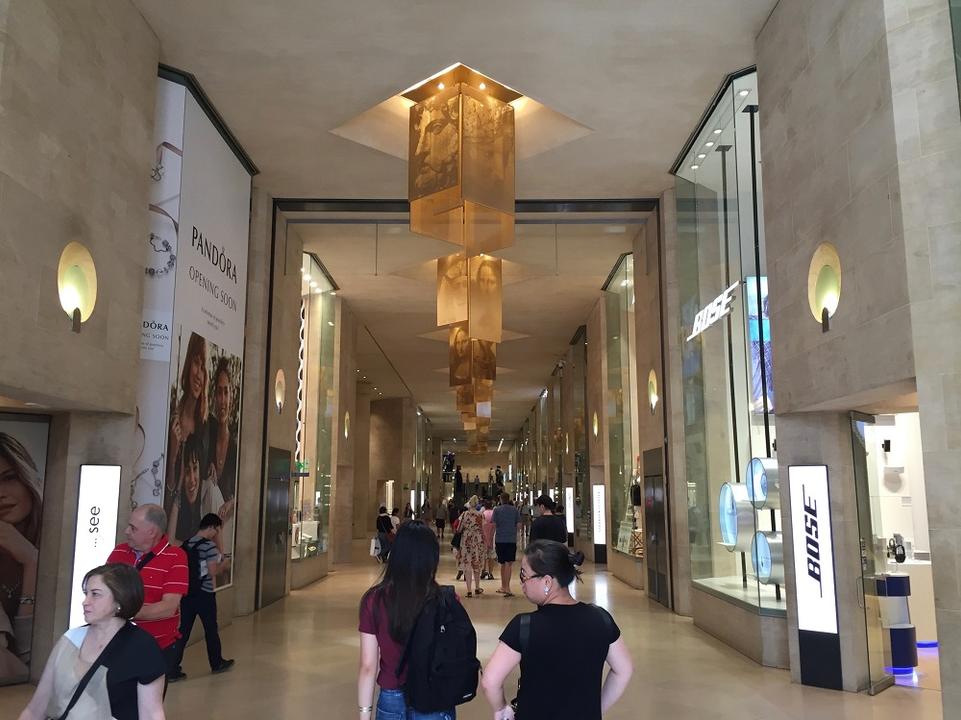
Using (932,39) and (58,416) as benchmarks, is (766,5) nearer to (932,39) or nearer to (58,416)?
(932,39)

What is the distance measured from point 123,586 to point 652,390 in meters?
9.87

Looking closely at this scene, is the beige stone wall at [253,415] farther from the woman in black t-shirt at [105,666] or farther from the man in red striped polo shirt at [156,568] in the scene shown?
the woman in black t-shirt at [105,666]

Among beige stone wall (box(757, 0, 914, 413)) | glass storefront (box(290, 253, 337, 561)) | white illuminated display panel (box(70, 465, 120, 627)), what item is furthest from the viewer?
glass storefront (box(290, 253, 337, 561))

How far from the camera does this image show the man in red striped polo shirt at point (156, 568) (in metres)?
3.83

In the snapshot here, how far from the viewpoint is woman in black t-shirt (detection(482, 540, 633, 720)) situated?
2.44m

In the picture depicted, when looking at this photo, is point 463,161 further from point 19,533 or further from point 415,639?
point 415,639

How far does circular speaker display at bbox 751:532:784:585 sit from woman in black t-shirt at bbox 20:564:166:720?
5.78 meters

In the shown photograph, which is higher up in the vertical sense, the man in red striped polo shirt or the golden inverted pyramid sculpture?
the golden inverted pyramid sculpture

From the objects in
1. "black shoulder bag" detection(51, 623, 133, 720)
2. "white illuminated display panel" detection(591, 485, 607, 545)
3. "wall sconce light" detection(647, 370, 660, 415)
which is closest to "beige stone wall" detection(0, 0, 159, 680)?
"black shoulder bag" detection(51, 623, 133, 720)

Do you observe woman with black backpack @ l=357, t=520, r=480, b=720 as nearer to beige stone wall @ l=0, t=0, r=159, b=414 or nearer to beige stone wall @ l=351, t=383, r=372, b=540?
beige stone wall @ l=0, t=0, r=159, b=414

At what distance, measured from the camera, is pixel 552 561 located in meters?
2.59

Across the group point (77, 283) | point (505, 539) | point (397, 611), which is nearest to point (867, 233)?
point (397, 611)

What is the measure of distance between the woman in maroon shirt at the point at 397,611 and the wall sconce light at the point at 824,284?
4.18 metres

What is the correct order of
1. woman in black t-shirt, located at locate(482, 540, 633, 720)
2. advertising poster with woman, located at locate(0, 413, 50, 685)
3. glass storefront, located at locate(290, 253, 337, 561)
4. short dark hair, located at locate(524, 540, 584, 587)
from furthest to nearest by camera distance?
glass storefront, located at locate(290, 253, 337, 561) → advertising poster with woman, located at locate(0, 413, 50, 685) → short dark hair, located at locate(524, 540, 584, 587) → woman in black t-shirt, located at locate(482, 540, 633, 720)
